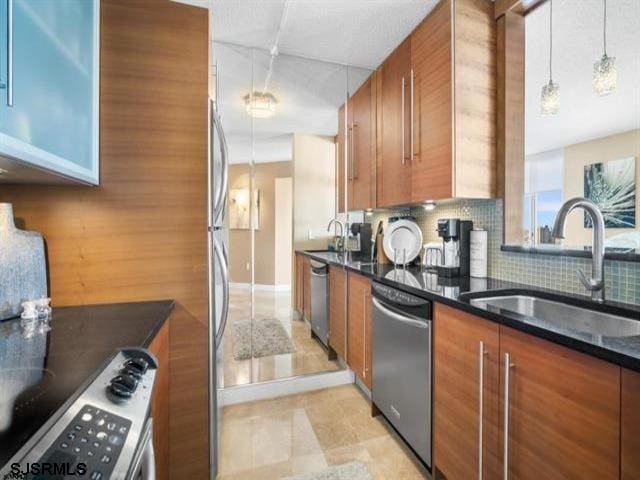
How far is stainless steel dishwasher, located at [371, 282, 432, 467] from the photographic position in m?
1.45

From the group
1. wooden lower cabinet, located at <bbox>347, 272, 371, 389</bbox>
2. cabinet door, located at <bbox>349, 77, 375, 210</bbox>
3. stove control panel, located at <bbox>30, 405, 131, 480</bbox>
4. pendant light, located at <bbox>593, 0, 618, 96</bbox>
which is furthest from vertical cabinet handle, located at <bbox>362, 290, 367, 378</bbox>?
pendant light, located at <bbox>593, 0, 618, 96</bbox>

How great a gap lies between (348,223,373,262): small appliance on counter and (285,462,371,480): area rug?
5.39 ft

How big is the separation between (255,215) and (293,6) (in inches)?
57.0

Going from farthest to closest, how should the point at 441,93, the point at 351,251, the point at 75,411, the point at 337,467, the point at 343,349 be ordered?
1. the point at 351,251
2. the point at 343,349
3. the point at 441,93
4. the point at 337,467
5. the point at 75,411

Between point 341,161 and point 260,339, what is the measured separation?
1.82 metres

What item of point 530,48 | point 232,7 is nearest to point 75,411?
point 232,7

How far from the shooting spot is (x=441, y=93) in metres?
1.71

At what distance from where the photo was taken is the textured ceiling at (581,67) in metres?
1.88

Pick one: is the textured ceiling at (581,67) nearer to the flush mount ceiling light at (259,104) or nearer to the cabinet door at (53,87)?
the flush mount ceiling light at (259,104)

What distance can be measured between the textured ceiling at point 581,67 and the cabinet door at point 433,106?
56cm

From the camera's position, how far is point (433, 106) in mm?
1781

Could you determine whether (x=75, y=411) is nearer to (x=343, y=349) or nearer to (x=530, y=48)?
(x=343, y=349)

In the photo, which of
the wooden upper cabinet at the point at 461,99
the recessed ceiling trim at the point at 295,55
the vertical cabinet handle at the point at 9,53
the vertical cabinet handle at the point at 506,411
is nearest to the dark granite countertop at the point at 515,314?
the vertical cabinet handle at the point at 506,411

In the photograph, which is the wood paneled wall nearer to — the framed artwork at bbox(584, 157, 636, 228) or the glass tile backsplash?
the glass tile backsplash
